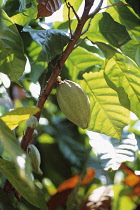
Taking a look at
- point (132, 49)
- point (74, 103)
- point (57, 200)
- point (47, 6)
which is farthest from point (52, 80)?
point (57, 200)

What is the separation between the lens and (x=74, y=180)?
151 cm

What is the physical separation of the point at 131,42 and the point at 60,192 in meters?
0.58

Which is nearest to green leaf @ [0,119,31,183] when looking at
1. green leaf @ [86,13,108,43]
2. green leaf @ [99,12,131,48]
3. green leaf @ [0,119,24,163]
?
green leaf @ [0,119,24,163]

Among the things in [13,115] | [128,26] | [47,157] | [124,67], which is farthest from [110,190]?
[13,115]

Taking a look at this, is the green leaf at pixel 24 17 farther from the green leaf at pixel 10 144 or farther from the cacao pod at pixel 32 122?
the green leaf at pixel 10 144

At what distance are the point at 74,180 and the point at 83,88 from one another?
1.23 ft

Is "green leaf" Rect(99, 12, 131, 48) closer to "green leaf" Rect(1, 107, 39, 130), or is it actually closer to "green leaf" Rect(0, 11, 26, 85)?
"green leaf" Rect(0, 11, 26, 85)

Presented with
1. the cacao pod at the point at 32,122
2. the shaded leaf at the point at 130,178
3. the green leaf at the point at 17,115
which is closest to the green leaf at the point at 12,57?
the cacao pod at the point at 32,122

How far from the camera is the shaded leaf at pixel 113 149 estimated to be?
4.25ft

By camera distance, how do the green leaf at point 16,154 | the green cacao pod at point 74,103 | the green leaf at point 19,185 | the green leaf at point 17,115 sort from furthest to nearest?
the green cacao pod at point 74,103, the green leaf at point 19,185, the green leaf at point 17,115, the green leaf at point 16,154

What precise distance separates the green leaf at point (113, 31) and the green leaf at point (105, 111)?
167 mm

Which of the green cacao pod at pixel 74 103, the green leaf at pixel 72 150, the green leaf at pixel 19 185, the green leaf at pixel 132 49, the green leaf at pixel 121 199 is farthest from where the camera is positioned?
the green leaf at pixel 72 150

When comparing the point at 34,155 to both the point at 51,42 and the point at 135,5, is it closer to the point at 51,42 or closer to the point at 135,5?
the point at 51,42

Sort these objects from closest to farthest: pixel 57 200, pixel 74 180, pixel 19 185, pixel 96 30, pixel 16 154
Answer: pixel 16 154
pixel 19 185
pixel 96 30
pixel 57 200
pixel 74 180
